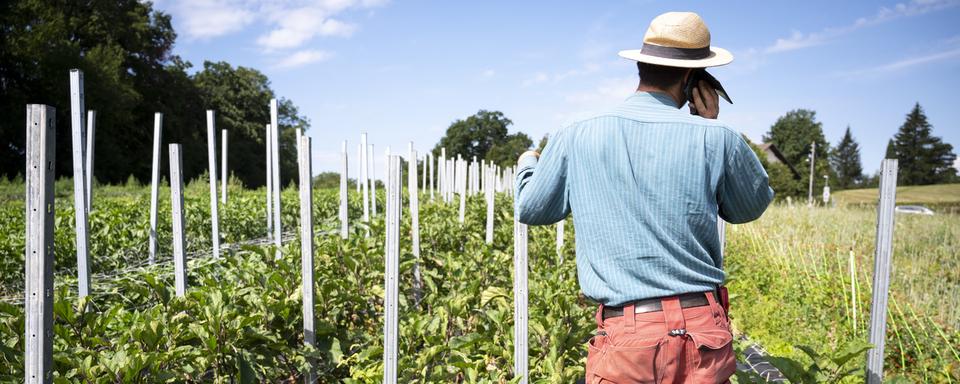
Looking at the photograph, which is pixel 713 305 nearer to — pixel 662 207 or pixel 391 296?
pixel 662 207

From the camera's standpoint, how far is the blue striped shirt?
1816 mm

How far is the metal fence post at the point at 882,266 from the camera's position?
9.09ft

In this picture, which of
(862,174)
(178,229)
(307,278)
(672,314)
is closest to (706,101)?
(672,314)

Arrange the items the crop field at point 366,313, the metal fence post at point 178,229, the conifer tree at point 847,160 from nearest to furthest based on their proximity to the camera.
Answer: the crop field at point 366,313, the metal fence post at point 178,229, the conifer tree at point 847,160

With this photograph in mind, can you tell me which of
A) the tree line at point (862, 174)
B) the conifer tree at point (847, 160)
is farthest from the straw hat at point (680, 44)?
the conifer tree at point (847, 160)

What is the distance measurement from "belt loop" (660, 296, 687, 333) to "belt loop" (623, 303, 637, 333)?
0.29 ft

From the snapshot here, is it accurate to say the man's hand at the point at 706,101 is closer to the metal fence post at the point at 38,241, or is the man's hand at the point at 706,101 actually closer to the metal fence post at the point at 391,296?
the metal fence post at the point at 391,296

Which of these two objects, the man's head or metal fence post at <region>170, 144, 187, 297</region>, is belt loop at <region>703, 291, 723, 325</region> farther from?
metal fence post at <region>170, 144, 187, 297</region>

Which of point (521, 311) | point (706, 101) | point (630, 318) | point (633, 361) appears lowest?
point (521, 311)

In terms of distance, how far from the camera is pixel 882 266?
281 cm

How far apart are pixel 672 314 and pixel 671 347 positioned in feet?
0.32

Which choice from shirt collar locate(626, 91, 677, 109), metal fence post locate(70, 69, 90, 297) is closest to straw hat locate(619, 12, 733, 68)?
shirt collar locate(626, 91, 677, 109)

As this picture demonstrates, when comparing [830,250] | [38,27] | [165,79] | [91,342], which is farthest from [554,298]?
[165,79]

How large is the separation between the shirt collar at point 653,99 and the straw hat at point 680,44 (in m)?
0.11
